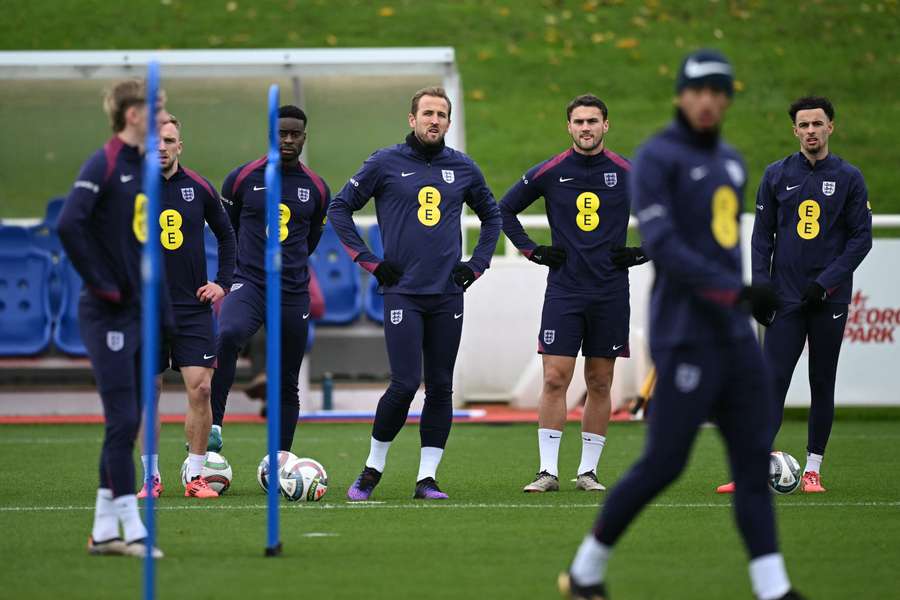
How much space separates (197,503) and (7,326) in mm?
7817

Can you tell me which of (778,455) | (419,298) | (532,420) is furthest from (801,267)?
(532,420)

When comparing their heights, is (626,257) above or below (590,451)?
above

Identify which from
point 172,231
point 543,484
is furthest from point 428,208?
point 543,484

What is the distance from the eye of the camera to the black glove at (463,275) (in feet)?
30.7

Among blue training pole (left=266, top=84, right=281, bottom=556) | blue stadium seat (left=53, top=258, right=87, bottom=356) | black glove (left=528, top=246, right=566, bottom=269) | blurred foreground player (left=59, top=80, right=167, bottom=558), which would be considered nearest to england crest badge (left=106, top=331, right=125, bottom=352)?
blurred foreground player (left=59, top=80, right=167, bottom=558)

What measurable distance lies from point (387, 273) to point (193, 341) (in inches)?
53.8

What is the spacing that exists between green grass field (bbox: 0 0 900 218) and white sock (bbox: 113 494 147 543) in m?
16.9

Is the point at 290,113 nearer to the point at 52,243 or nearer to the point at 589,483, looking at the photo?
the point at 589,483

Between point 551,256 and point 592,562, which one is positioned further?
point 551,256

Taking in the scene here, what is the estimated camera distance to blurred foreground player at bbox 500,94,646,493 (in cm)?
1002

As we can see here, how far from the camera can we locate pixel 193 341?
965 centimetres

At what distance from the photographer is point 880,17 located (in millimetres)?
31594

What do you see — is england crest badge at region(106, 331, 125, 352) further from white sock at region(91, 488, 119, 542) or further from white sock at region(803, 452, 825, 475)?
white sock at region(803, 452, 825, 475)

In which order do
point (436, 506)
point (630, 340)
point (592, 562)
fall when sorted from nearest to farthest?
1. point (592, 562)
2. point (436, 506)
3. point (630, 340)
